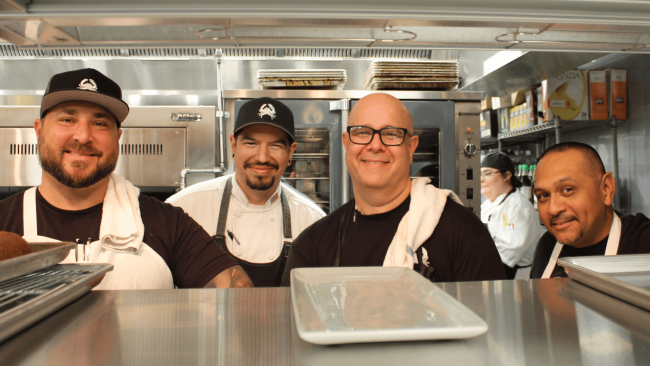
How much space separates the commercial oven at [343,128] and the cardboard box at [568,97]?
57cm

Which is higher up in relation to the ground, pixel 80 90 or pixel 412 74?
pixel 412 74

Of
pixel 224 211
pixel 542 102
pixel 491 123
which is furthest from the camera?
pixel 491 123

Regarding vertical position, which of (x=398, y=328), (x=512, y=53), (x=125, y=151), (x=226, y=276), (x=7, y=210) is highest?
(x=512, y=53)

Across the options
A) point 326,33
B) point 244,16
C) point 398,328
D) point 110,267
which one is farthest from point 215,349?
point 326,33

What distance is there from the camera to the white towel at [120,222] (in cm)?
122

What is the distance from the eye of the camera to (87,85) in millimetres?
1282

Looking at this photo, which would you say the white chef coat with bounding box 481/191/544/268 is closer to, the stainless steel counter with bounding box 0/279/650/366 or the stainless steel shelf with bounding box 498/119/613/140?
the stainless steel shelf with bounding box 498/119/613/140

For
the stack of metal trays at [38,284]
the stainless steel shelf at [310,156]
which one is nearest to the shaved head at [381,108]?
the stack of metal trays at [38,284]

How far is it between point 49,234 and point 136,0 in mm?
875

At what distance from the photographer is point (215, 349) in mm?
454

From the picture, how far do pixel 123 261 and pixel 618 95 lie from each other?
10.6 ft

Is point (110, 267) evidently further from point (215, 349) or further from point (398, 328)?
point (398, 328)

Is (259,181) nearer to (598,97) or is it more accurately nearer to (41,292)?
(41,292)

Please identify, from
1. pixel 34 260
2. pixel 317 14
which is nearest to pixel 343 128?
pixel 317 14
